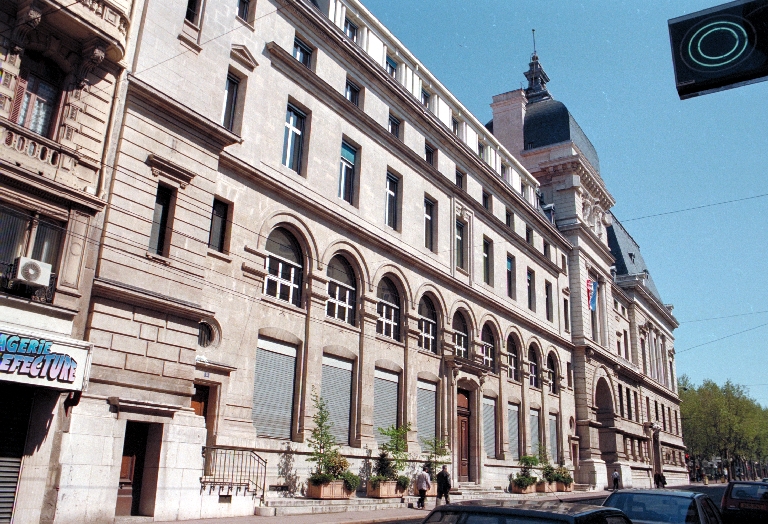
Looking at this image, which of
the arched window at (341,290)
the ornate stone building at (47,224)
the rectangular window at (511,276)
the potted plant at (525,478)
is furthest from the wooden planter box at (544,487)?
the ornate stone building at (47,224)

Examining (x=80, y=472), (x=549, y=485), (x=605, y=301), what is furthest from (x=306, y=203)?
(x=605, y=301)

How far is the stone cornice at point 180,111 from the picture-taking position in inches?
639

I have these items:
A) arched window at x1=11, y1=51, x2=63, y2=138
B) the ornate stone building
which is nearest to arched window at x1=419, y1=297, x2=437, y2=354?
the ornate stone building

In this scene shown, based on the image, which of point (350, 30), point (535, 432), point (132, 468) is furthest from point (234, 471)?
point (535, 432)

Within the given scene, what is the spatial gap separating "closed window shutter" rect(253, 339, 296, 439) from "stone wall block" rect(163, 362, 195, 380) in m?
4.26

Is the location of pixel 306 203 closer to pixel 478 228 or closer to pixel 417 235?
pixel 417 235

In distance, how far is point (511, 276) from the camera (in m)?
39.3

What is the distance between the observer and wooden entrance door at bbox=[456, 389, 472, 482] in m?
31.2

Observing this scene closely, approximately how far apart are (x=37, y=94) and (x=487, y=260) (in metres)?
26.4

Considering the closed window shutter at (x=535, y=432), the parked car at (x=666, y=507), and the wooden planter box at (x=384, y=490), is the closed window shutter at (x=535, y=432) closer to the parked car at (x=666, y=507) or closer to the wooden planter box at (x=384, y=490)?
the wooden planter box at (x=384, y=490)

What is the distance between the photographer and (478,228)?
Result: 35562 mm

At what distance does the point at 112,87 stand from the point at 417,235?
16.9 metres

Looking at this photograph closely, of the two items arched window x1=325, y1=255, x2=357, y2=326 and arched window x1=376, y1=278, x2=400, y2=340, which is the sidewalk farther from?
arched window x1=376, y1=278, x2=400, y2=340

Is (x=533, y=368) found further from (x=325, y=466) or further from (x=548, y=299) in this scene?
(x=325, y=466)
